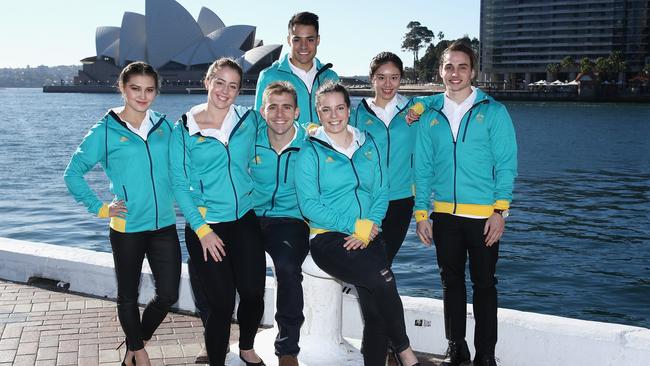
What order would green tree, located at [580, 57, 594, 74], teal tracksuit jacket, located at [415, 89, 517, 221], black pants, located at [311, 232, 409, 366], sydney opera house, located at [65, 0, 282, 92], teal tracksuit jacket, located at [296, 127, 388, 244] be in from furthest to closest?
green tree, located at [580, 57, 594, 74], sydney opera house, located at [65, 0, 282, 92], teal tracksuit jacket, located at [415, 89, 517, 221], teal tracksuit jacket, located at [296, 127, 388, 244], black pants, located at [311, 232, 409, 366]

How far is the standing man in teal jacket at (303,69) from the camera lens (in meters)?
4.07

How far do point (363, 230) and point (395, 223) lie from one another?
669 millimetres

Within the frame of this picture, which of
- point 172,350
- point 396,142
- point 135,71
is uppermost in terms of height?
point 135,71

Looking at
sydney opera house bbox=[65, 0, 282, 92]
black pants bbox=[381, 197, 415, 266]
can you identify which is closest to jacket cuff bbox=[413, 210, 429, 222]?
black pants bbox=[381, 197, 415, 266]

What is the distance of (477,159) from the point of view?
368 cm

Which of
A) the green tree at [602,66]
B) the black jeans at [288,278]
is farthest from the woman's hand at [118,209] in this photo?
the green tree at [602,66]

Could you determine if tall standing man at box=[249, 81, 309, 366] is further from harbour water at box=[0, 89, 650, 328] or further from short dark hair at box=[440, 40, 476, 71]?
harbour water at box=[0, 89, 650, 328]

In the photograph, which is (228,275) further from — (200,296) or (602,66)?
(602,66)

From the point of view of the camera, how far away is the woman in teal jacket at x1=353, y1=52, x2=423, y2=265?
3938 mm

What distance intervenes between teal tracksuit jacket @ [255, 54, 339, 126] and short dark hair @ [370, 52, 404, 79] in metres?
0.28

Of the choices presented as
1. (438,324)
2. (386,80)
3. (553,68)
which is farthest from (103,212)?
(553,68)

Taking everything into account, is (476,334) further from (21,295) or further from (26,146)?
(26,146)

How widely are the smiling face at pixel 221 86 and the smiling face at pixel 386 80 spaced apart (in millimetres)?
839

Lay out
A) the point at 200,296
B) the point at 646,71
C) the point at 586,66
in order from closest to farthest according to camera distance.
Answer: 1. the point at 200,296
2. the point at 646,71
3. the point at 586,66
